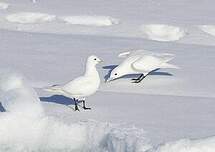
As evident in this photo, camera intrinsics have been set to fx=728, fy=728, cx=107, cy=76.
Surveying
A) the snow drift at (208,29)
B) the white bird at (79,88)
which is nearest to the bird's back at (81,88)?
the white bird at (79,88)

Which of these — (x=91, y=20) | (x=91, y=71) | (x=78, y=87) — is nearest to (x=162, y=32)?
(x=91, y=20)

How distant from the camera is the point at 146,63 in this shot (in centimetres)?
821

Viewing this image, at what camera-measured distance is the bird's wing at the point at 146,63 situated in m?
8.17

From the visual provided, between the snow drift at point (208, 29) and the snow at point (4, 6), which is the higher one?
the snow at point (4, 6)

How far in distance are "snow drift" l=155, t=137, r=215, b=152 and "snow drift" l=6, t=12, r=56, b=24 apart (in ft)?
25.0

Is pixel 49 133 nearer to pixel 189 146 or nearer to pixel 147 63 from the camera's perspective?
pixel 189 146

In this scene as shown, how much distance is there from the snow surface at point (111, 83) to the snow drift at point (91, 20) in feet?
0.53

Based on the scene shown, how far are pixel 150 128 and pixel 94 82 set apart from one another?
3.18 ft

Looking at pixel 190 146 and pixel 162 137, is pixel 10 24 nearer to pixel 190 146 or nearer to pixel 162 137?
pixel 162 137

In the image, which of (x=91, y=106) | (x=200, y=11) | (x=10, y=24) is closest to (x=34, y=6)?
(x=10, y=24)

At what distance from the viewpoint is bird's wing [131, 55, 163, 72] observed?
8172 mm

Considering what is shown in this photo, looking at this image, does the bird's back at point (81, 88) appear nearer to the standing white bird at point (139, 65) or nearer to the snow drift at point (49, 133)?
the snow drift at point (49, 133)

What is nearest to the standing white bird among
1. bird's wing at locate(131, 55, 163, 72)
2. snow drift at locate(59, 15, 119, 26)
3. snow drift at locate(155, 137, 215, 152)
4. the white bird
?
bird's wing at locate(131, 55, 163, 72)

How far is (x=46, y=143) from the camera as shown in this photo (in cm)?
593
